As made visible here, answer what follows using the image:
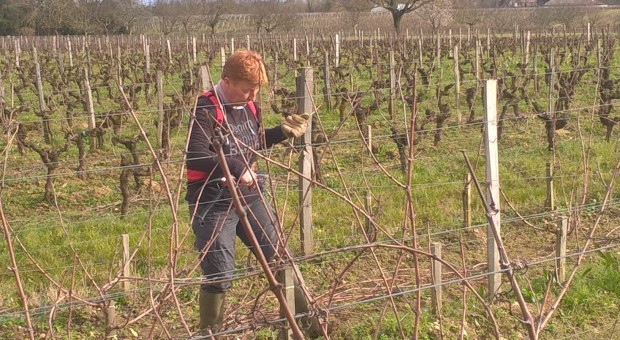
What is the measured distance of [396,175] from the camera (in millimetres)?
7238

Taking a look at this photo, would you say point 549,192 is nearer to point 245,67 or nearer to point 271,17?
point 245,67

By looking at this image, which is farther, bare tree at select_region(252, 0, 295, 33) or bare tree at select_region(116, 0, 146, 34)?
bare tree at select_region(252, 0, 295, 33)

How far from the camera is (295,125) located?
117 inches

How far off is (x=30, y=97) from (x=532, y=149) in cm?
1119

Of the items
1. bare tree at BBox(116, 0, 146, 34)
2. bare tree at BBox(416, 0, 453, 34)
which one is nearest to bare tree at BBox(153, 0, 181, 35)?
bare tree at BBox(116, 0, 146, 34)

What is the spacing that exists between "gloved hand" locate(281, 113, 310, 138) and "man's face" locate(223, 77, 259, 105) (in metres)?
0.20

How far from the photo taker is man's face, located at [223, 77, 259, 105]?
293cm

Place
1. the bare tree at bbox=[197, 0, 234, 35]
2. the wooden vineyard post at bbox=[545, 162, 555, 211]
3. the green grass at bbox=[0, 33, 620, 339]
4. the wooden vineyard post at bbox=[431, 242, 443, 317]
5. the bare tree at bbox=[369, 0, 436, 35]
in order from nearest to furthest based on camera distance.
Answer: the wooden vineyard post at bbox=[431, 242, 443, 317]
the green grass at bbox=[0, 33, 620, 339]
the wooden vineyard post at bbox=[545, 162, 555, 211]
the bare tree at bbox=[369, 0, 436, 35]
the bare tree at bbox=[197, 0, 234, 35]

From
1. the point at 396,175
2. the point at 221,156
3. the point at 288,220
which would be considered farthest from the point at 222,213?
the point at 396,175

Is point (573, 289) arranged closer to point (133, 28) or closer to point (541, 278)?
point (541, 278)

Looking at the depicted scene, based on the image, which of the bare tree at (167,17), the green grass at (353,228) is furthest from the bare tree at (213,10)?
the green grass at (353,228)

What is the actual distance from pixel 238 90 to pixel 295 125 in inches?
11.2

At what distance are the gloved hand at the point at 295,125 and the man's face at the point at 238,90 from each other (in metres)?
0.20

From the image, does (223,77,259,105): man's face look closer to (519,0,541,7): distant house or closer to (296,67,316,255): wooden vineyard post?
(296,67,316,255): wooden vineyard post
